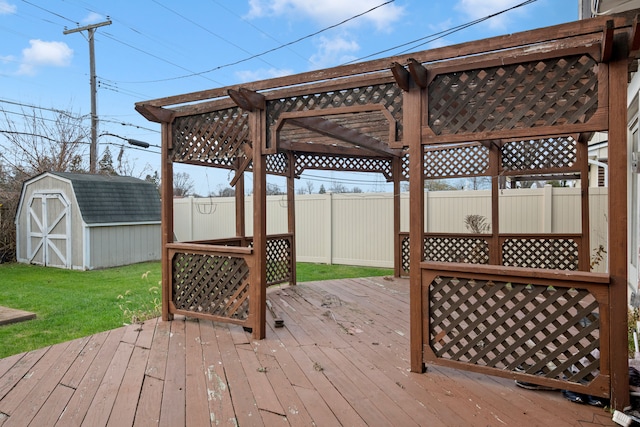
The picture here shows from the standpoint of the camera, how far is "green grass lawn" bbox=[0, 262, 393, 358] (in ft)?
13.9

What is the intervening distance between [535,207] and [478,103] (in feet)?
→ 17.0

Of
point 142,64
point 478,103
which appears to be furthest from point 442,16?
point 142,64

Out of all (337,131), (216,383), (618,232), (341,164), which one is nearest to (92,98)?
(341,164)

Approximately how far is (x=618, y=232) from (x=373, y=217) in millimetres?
6519

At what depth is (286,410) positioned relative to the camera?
2.25 meters

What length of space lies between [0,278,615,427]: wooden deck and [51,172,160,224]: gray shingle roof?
245 inches

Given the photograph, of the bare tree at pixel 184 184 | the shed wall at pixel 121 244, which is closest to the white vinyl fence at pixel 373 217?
the shed wall at pixel 121 244

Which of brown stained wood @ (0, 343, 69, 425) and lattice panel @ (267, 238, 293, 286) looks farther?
lattice panel @ (267, 238, 293, 286)

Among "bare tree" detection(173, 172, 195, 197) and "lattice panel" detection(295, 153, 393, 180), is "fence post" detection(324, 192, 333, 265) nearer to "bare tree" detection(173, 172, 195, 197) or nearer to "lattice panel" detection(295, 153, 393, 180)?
"lattice panel" detection(295, 153, 393, 180)

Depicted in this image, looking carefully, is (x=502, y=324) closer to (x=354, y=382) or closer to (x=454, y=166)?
(x=354, y=382)

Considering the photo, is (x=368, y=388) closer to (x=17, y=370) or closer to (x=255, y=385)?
(x=255, y=385)

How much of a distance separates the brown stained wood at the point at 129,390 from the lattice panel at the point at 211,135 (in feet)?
6.06

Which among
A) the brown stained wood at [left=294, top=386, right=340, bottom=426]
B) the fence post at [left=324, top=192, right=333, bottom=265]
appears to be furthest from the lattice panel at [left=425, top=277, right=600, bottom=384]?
the fence post at [left=324, top=192, right=333, bottom=265]

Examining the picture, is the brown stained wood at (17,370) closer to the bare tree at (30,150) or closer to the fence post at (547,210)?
the fence post at (547,210)
